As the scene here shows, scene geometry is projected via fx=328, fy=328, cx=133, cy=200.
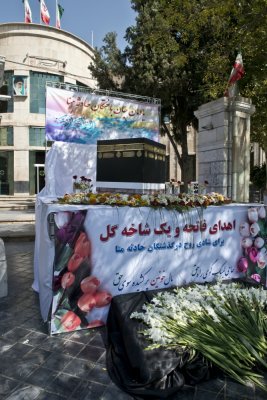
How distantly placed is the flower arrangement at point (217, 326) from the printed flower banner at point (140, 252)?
57 cm

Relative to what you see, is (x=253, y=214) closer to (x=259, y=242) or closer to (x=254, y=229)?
(x=254, y=229)

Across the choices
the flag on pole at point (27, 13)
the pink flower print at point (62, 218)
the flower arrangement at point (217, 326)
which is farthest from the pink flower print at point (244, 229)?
the flag on pole at point (27, 13)

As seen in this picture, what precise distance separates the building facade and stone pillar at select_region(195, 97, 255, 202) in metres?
18.4

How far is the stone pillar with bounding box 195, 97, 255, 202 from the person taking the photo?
9.80 m

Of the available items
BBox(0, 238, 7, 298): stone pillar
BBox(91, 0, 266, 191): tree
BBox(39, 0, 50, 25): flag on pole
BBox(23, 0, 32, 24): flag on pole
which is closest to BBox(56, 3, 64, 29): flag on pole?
BBox(39, 0, 50, 25): flag on pole

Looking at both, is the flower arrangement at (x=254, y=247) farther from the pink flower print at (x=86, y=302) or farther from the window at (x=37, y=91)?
the window at (x=37, y=91)

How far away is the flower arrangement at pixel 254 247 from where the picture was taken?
472cm

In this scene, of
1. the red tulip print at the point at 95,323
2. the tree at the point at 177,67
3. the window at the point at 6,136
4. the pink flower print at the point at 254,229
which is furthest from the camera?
the window at the point at 6,136

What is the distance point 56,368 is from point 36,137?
1008 inches

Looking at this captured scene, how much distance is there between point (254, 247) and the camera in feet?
15.6

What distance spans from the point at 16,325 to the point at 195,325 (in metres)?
2.11

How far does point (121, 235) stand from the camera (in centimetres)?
395

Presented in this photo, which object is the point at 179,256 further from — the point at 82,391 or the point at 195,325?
the point at 82,391

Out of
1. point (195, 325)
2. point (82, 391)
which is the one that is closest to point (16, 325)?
point (82, 391)
